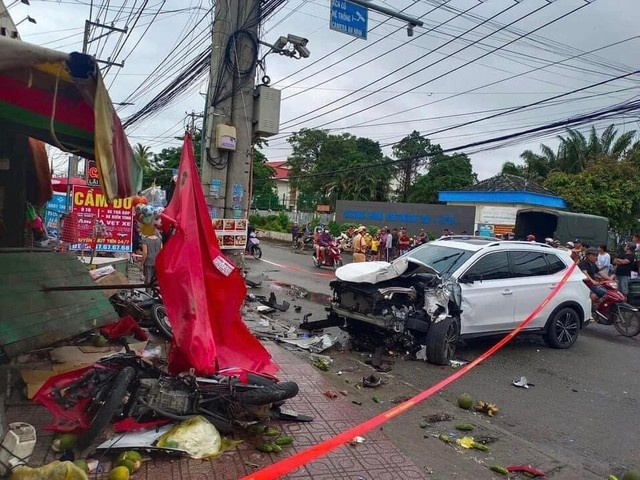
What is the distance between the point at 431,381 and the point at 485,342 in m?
2.59

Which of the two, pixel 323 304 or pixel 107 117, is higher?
pixel 107 117

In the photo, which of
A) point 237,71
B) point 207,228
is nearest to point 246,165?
point 237,71

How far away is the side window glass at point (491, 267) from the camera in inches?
308

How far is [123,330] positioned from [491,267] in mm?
5472

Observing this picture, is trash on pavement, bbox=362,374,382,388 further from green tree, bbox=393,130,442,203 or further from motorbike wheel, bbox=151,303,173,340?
green tree, bbox=393,130,442,203

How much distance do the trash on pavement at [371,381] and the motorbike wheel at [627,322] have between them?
6364 millimetres

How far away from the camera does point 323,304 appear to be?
39.3 ft

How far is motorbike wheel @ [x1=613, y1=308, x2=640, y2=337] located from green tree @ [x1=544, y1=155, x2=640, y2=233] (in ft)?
62.0

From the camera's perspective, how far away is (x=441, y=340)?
7055 millimetres

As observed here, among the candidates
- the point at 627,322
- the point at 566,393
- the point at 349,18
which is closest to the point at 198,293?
the point at 566,393

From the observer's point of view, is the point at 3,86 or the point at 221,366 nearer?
the point at 3,86

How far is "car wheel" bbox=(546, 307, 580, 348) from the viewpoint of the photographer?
8547mm

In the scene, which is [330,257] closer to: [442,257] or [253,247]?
[253,247]

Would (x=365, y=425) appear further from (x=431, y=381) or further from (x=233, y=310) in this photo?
(x=431, y=381)
